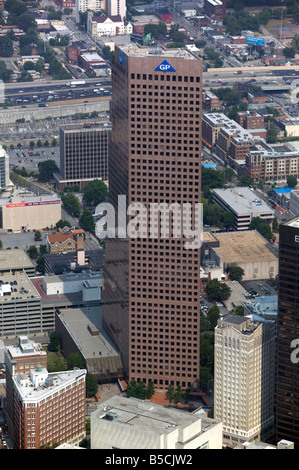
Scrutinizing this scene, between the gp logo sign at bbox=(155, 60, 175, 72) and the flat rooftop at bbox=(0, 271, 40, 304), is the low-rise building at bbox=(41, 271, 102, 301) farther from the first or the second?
the gp logo sign at bbox=(155, 60, 175, 72)

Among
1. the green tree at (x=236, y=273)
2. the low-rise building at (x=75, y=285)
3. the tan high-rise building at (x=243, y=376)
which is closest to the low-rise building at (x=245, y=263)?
the green tree at (x=236, y=273)

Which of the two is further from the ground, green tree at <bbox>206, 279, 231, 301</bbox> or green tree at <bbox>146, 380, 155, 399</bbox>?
green tree at <bbox>146, 380, 155, 399</bbox>

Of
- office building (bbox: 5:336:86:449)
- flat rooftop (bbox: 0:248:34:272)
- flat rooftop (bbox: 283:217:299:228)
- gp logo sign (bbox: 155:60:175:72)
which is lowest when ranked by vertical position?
flat rooftop (bbox: 0:248:34:272)

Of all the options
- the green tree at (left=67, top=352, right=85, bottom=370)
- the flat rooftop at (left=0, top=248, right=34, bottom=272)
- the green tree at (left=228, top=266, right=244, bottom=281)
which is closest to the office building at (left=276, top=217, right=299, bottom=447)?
the green tree at (left=67, top=352, right=85, bottom=370)

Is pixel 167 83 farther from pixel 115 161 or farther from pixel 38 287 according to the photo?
pixel 38 287

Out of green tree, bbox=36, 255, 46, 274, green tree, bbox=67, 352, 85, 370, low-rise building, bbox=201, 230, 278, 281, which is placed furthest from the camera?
green tree, bbox=36, 255, 46, 274

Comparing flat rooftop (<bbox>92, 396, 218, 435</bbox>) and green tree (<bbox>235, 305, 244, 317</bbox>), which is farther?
green tree (<bbox>235, 305, 244, 317</bbox>)
